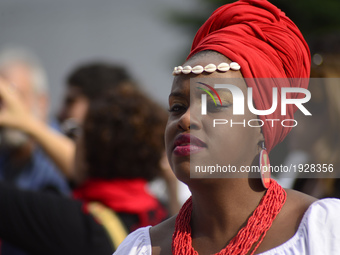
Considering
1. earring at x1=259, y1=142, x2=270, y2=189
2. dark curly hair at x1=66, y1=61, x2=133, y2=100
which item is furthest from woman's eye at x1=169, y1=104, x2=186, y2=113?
dark curly hair at x1=66, y1=61, x2=133, y2=100

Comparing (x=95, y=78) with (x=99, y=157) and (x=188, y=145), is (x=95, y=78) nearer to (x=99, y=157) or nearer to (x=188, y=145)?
(x=99, y=157)

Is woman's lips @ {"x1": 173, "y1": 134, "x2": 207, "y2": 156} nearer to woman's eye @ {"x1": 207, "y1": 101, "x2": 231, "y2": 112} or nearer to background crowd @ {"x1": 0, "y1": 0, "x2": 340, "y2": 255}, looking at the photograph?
woman's eye @ {"x1": 207, "y1": 101, "x2": 231, "y2": 112}

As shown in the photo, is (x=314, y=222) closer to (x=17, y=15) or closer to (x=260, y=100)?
(x=260, y=100)

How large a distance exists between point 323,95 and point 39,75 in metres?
3.12

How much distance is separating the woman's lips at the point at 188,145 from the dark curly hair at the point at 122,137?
1.33 meters

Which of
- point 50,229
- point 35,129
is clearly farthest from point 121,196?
point 35,129

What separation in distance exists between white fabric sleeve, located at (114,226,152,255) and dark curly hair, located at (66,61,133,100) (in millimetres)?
2461

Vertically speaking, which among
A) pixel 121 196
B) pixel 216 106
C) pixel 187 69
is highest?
pixel 187 69

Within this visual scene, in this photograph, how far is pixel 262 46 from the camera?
138 cm

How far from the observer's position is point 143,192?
2.80 m

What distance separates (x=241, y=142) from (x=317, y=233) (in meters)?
0.29

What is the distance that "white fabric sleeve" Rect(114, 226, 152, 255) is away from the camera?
58.1 inches

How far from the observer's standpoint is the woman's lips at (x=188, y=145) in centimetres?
132

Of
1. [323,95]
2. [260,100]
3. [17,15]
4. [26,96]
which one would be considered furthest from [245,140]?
[17,15]
